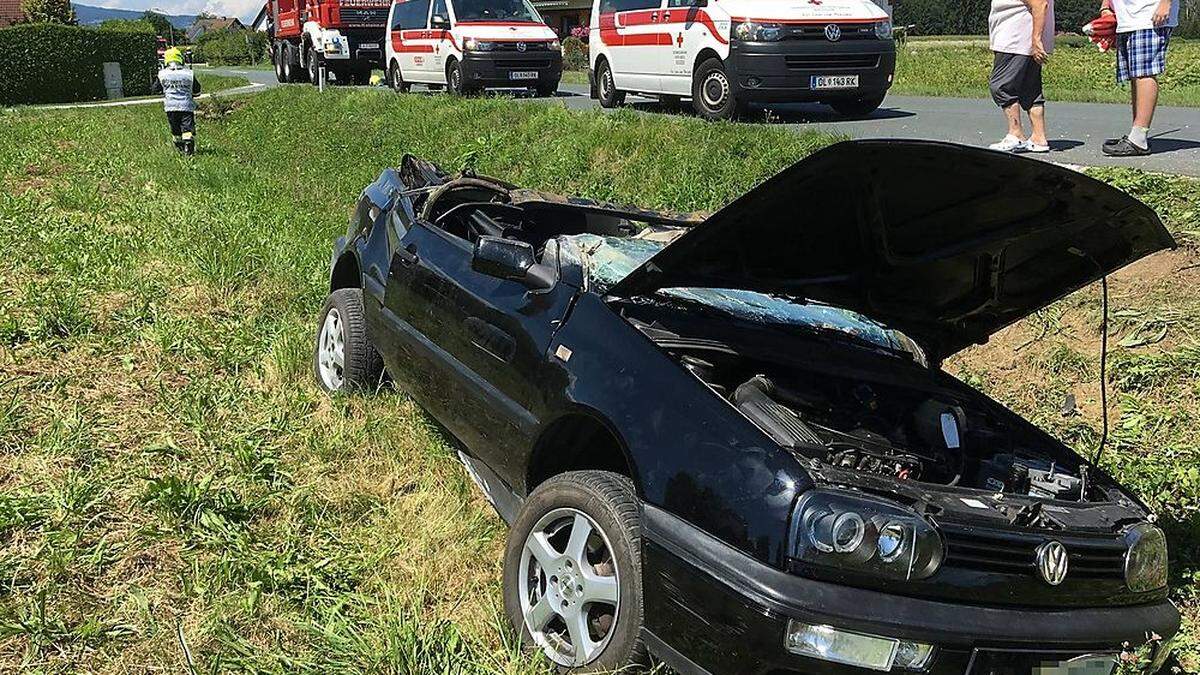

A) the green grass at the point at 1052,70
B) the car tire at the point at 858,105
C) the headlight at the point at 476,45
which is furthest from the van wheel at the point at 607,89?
→ the green grass at the point at 1052,70

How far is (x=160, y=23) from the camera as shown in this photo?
314 ft

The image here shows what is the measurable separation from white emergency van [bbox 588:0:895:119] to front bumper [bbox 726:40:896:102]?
1 cm

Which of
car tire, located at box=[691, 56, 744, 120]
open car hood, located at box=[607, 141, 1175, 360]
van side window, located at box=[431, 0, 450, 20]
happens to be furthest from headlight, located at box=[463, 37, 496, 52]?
open car hood, located at box=[607, 141, 1175, 360]

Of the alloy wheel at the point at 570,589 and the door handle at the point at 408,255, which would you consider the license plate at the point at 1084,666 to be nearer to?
the alloy wheel at the point at 570,589

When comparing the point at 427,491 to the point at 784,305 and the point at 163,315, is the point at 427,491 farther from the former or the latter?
the point at 163,315

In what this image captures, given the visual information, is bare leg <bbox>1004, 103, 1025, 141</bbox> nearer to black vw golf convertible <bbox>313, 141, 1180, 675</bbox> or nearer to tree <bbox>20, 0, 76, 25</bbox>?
black vw golf convertible <bbox>313, 141, 1180, 675</bbox>

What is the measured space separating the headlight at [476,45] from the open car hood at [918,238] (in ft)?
45.4

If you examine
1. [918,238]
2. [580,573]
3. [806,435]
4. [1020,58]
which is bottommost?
[580,573]

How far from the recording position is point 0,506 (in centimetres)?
381

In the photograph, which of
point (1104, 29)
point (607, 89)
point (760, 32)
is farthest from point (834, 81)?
point (607, 89)

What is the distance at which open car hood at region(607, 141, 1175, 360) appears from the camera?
2.61 meters

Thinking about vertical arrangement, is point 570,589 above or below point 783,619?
below

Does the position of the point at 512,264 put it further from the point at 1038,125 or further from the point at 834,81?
the point at 834,81

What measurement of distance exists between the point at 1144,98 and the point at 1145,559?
239 inches
